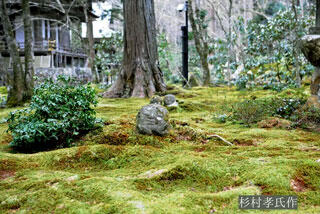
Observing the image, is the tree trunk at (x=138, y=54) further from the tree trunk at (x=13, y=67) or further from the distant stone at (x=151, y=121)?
the distant stone at (x=151, y=121)

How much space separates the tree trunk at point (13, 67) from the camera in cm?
697

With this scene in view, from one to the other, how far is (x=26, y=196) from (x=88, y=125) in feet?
5.75

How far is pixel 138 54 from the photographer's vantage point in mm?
8266

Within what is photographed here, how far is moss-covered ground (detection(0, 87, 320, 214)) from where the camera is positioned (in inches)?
71.9

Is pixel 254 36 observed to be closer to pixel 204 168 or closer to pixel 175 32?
pixel 204 168

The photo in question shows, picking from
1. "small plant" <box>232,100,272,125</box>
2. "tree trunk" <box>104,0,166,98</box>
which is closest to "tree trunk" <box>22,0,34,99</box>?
"tree trunk" <box>104,0,166,98</box>

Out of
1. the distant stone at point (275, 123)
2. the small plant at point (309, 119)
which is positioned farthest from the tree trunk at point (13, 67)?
the small plant at point (309, 119)

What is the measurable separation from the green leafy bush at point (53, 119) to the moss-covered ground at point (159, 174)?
229mm

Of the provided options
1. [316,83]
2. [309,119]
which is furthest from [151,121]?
[316,83]

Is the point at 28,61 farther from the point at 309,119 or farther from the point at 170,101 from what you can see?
the point at 309,119

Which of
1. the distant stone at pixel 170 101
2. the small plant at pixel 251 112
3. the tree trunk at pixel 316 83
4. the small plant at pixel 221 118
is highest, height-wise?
the tree trunk at pixel 316 83

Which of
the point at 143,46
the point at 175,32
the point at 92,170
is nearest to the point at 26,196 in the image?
the point at 92,170

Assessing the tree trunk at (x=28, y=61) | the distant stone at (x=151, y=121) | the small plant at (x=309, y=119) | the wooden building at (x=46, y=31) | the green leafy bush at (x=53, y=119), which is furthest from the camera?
the wooden building at (x=46, y=31)

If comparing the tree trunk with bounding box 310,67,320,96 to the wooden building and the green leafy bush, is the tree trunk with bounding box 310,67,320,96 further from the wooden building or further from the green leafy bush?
the wooden building
